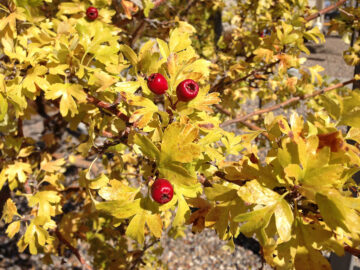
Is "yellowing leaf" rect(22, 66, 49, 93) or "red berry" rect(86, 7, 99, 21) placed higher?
"red berry" rect(86, 7, 99, 21)

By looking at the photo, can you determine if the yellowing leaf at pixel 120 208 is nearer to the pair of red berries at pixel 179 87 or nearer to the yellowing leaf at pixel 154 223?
the yellowing leaf at pixel 154 223

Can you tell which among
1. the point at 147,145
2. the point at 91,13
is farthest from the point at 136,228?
the point at 91,13

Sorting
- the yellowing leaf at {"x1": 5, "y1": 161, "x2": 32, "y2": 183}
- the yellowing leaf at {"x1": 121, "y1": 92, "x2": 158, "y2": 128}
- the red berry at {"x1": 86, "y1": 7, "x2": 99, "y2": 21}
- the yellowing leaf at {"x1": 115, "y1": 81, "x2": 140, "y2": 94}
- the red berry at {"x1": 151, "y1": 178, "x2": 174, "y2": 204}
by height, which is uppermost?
the red berry at {"x1": 86, "y1": 7, "x2": 99, "y2": 21}

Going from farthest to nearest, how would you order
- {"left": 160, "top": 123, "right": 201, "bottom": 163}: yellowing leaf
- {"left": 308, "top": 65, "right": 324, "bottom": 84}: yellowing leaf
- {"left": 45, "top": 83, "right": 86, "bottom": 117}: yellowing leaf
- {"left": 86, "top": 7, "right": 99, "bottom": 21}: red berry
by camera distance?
1. {"left": 308, "top": 65, "right": 324, "bottom": 84}: yellowing leaf
2. {"left": 86, "top": 7, "right": 99, "bottom": 21}: red berry
3. {"left": 45, "top": 83, "right": 86, "bottom": 117}: yellowing leaf
4. {"left": 160, "top": 123, "right": 201, "bottom": 163}: yellowing leaf

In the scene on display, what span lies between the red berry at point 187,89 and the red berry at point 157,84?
6cm

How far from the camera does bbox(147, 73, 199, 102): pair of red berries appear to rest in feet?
3.51

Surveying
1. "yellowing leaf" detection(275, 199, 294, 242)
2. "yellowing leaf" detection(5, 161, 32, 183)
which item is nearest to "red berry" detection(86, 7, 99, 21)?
"yellowing leaf" detection(5, 161, 32, 183)

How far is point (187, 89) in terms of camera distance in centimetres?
106

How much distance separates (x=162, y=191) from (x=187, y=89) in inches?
14.9

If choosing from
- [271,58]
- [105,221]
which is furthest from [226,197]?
[105,221]

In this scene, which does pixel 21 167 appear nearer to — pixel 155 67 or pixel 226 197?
pixel 155 67

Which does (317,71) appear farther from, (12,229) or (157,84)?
(12,229)

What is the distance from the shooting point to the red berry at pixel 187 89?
1066 millimetres

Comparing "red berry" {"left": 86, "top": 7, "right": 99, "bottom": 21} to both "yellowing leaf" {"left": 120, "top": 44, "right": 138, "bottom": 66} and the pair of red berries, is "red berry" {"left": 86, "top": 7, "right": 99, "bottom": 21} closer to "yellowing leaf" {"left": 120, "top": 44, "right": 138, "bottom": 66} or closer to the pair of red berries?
"yellowing leaf" {"left": 120, "top": 44, "right": 138, "bottom": 66}
